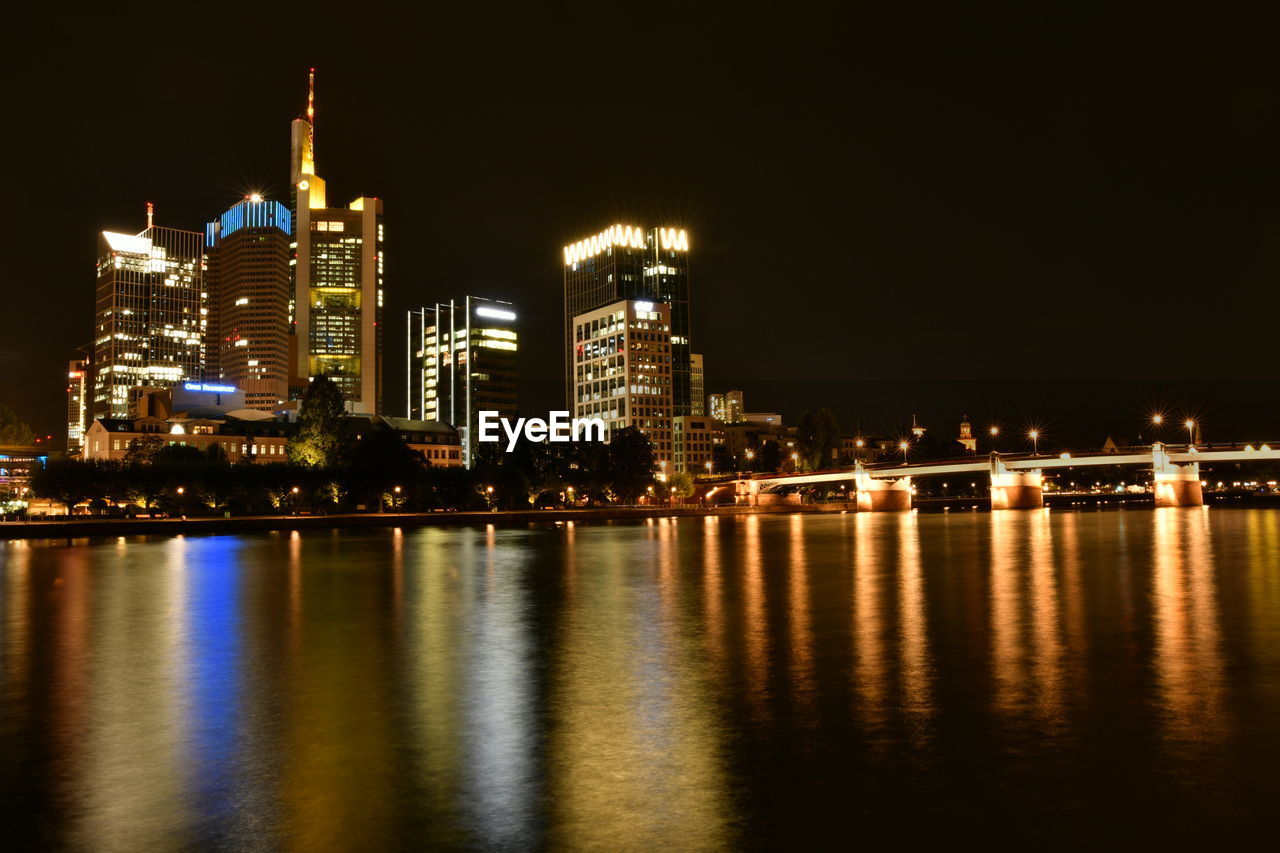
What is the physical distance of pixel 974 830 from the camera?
9.72 meters

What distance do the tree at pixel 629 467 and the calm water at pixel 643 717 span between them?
12241 cm

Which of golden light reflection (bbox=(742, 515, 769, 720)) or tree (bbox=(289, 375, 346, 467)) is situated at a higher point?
tree (bbox=(289, 375, 346, 467))

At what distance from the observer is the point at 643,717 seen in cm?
1498

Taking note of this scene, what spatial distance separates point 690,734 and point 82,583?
38.8 meters

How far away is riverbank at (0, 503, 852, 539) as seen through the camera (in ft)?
301

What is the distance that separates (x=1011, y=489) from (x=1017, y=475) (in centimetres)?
313

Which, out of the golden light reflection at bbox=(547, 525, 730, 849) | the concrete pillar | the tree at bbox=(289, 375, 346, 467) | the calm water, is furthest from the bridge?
the golden light reflection at bbox=(547, 525, 730, 849)

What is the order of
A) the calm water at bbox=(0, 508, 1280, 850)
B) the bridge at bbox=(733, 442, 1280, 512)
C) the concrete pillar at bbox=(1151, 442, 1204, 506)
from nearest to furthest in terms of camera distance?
the calm water at bbox=(0, 508, 1280, 850) < the bridge at bbox=(733, 442, 1280, 512) < the concrete pillar at bbox=(1151, 442, 1204, 506)

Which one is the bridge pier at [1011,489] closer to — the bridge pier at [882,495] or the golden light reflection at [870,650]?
the bridge pier at [882,495]

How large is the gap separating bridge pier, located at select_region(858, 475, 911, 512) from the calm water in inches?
5297

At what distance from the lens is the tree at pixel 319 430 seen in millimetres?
123812

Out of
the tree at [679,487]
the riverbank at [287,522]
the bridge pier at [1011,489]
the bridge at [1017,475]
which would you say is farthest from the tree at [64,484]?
the bridge pier at [1011,489]

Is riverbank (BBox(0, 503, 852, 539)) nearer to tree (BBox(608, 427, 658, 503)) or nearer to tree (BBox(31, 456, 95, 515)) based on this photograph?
tree (BBox(31, 456, 95, 515))

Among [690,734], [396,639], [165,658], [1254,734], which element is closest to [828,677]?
[690,734]
